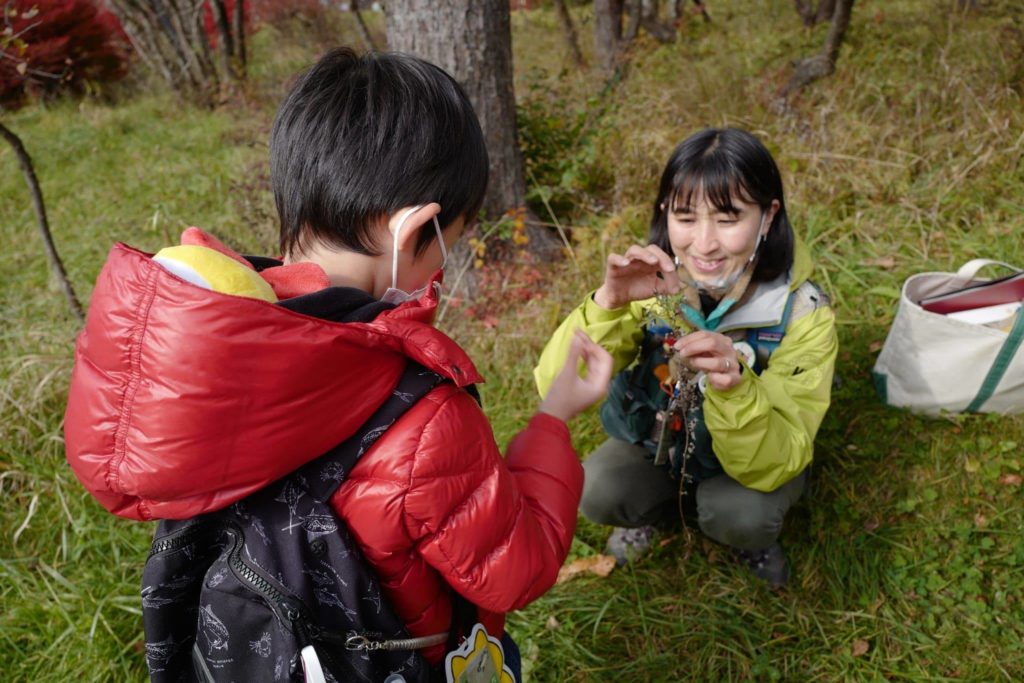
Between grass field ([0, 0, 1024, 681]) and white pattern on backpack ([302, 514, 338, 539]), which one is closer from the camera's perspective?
white pattern on backpack ([302, 514, 338, 539])

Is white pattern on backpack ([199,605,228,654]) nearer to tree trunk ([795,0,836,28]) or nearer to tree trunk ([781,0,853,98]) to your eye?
tree trunk ([781,0,853,98])

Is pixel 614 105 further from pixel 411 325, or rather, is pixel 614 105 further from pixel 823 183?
pixel 411 325

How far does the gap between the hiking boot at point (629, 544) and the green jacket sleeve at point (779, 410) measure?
58 centimetres

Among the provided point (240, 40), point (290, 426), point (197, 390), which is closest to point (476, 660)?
point (290, 426)

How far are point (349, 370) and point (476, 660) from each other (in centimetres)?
64

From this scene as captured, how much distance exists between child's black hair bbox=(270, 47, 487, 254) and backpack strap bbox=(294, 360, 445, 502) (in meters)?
0.26

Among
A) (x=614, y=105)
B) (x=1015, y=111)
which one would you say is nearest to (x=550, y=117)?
(x=614, y=105)

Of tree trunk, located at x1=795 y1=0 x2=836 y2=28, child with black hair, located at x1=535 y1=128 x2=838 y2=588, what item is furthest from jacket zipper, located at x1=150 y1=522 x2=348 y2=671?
tree trunk, located at x1=795 y1=0 x2=836 y2=28

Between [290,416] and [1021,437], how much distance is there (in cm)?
255

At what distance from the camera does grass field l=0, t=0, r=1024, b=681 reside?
2.15 meters

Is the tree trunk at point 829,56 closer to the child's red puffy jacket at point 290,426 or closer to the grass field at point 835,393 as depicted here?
the grass field at point 835,393

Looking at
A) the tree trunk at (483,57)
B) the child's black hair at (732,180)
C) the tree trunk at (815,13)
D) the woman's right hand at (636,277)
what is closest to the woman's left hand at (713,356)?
the woman's right hand at (636,277)

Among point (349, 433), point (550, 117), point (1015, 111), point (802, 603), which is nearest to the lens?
point (349, 433)

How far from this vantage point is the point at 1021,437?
2.38m
